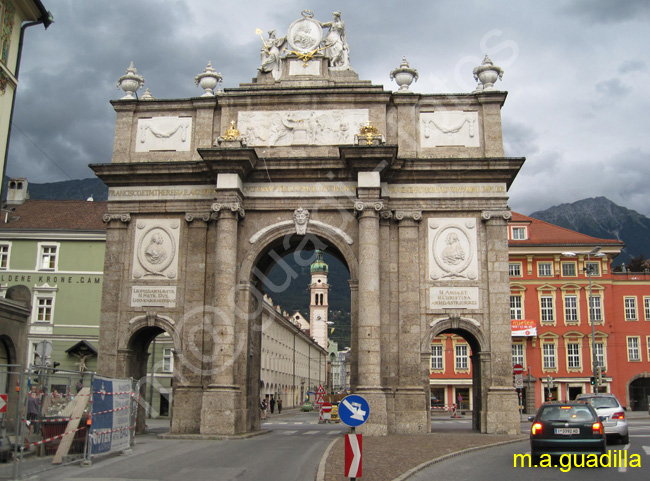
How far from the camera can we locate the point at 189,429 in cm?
2803

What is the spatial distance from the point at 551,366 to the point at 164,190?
40629mm

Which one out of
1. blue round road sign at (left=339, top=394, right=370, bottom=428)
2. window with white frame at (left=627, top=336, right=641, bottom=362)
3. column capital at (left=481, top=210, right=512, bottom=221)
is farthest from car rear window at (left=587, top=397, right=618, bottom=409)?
window with white frame at (left=627, top=336, right=641, bottom=362)

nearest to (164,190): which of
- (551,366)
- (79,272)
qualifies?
(79,272)

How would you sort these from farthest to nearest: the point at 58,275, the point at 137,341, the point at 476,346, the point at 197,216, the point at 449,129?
1. the point at 58,275
2. the point at 137,341
3. the point at 449,129
4. the point at 197,216
5. the point at 476,346

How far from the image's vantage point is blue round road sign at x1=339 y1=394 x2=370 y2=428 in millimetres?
12773

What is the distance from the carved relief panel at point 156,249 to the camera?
30.1m

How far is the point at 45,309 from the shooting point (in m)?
50.7

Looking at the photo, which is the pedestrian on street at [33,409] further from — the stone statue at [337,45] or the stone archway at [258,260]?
the stone statue at [337,45]

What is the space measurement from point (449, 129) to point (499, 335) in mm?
9055

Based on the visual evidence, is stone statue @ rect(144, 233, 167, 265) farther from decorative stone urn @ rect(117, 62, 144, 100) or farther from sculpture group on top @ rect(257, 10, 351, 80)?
sculpture group on top @ rect(257, 10, 351, 80)

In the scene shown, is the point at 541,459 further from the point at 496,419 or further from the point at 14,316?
the point at 14,316

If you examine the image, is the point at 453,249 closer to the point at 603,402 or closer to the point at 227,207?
the point at 603,402

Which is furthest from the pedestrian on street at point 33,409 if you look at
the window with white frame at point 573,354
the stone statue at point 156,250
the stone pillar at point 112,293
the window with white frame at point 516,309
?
the window with white frame at point 573,354

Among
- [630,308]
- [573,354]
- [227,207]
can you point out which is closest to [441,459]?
[227,207]
